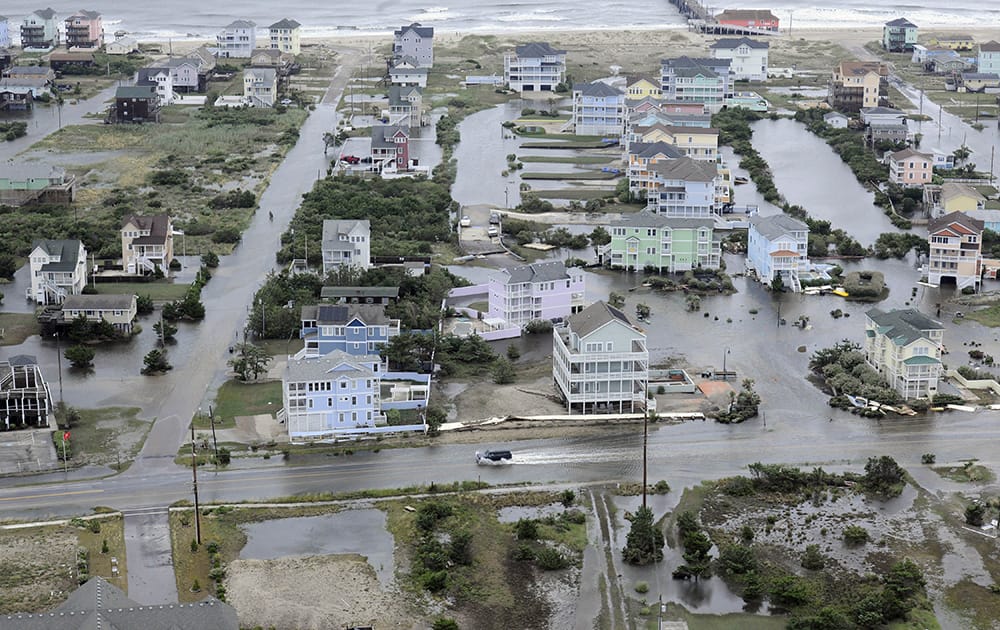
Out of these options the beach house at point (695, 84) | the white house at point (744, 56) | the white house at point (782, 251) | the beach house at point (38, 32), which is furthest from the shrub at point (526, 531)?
the beach house at point (38, 32)

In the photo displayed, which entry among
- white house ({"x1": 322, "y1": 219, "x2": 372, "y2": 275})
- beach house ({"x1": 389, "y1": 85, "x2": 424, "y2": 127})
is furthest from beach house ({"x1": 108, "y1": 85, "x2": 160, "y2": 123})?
white house ({"x1": 322, "y1": 219, "x2": 372, "y2": 275})

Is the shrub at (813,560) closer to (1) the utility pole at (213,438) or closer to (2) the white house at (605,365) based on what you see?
(2) the white house at (605,365)

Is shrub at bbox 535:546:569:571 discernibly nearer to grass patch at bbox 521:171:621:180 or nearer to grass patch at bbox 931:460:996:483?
grass patch at bbox 931:460:996:483

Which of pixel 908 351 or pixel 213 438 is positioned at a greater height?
pixel 908 351

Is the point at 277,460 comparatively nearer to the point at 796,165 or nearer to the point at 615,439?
the point at 615,439

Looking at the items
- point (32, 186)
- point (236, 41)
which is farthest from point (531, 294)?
point (236, 41)

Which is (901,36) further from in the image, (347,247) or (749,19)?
(347,247)
